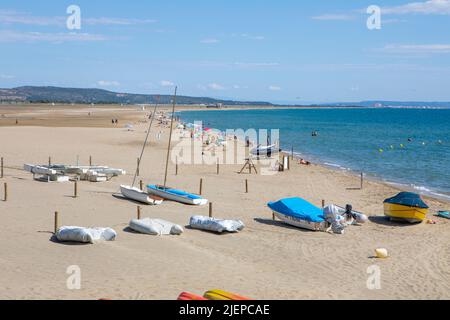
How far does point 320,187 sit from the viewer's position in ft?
93.1

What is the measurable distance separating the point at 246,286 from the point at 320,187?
658 inches

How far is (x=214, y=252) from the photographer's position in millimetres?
15250

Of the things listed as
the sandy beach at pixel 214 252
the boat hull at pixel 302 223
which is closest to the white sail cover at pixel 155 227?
the sandy beach at pixel 214 252

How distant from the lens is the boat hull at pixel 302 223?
1850 centimetres

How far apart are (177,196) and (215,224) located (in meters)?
5.14

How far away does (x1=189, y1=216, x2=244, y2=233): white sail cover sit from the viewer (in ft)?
56.5

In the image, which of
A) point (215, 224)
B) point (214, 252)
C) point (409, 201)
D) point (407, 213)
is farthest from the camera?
point (409, 201)

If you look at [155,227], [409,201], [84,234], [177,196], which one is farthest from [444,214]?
[84,234]

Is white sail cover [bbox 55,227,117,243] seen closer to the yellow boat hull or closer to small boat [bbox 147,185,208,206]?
small boat [bbox 147,185,208,206]

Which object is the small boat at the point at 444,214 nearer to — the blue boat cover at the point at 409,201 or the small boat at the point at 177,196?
the blue boat cover at the point at 409,201

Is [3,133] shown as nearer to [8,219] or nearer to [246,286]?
[8,219]

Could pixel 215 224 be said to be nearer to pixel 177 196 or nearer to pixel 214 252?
pixel 214 252

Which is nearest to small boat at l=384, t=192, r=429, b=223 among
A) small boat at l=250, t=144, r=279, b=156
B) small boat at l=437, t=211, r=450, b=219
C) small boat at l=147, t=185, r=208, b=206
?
small boat at l=437, t=211, r=450, b=219

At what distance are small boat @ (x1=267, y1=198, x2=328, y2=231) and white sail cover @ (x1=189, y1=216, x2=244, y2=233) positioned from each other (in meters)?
2.22
